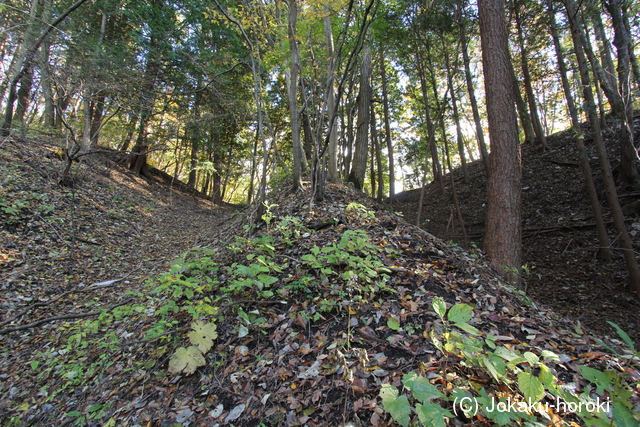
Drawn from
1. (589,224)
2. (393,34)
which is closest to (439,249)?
(589,224)

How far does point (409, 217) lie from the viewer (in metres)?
11.6

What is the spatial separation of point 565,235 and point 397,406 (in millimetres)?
8451

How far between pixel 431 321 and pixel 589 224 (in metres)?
7.70

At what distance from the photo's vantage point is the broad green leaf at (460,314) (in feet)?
5.41

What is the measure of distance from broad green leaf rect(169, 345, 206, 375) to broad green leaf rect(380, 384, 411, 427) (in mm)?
1514

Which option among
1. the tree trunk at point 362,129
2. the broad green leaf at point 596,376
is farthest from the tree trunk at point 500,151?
the tree trunk at point 362,129

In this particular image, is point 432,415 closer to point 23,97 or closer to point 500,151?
point 500,151

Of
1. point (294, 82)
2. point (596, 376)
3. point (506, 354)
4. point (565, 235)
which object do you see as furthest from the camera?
point (565, 235)

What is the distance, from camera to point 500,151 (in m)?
4.11

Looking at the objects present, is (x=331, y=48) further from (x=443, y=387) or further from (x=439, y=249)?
(x=443, y=387)

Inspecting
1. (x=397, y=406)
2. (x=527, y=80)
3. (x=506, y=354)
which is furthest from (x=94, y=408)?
(x=527, y=80)

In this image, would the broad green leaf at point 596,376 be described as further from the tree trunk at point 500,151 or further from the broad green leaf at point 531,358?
the tree trunk at point 500,151

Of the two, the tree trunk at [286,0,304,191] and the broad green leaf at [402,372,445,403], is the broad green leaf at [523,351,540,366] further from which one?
the tree trunk at [286,0,304,191]

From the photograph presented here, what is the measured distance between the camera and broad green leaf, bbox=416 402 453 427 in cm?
130
